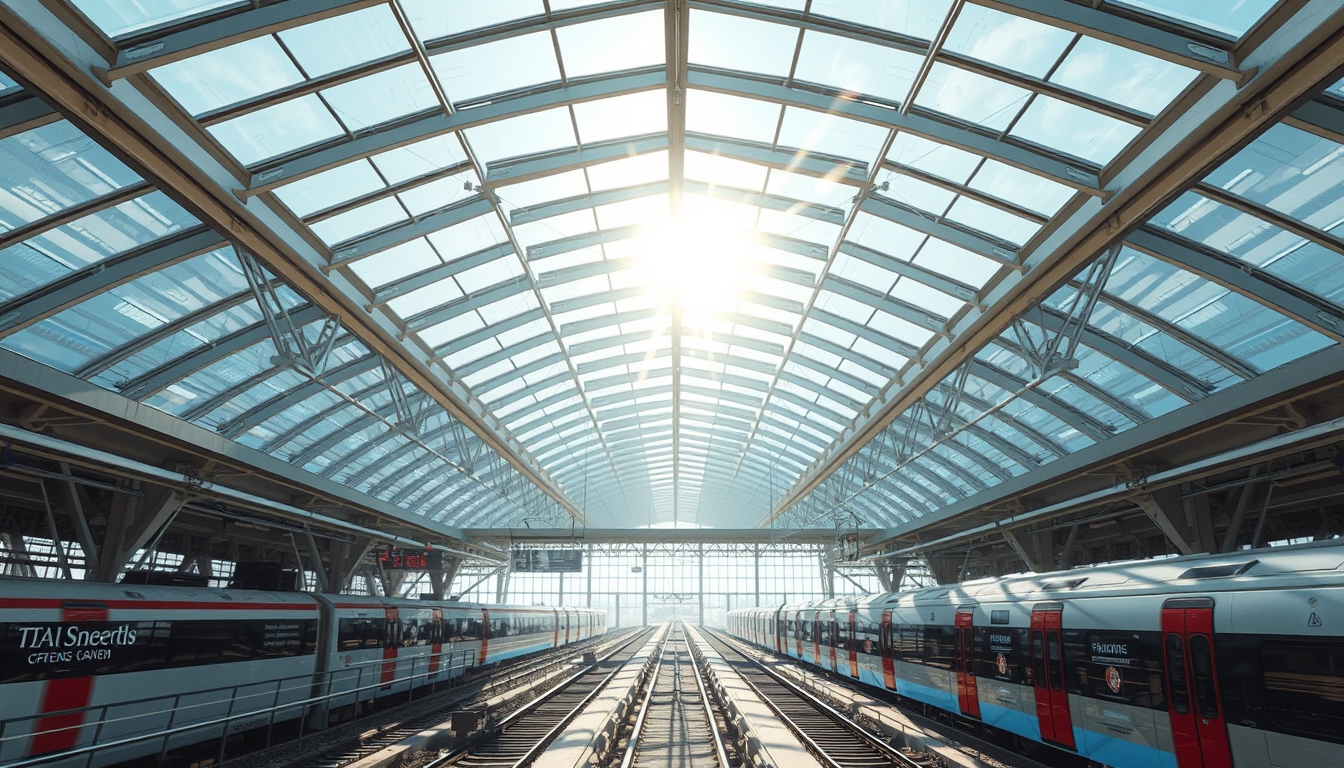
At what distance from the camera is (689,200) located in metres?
16.0

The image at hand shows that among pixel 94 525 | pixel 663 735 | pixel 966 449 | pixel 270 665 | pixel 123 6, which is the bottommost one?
pixel 663 735

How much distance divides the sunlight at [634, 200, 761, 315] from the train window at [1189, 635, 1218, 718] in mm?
11154

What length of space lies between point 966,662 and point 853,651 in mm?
8782

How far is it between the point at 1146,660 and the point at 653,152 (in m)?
11.2

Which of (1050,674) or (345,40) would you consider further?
(1050,674)

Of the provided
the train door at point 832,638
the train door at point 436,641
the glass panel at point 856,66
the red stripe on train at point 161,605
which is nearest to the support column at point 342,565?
the train door at point 436,641

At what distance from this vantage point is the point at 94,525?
23.6 meters

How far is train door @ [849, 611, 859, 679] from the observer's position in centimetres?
2269

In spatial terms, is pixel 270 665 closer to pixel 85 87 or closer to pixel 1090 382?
pixel 85 87


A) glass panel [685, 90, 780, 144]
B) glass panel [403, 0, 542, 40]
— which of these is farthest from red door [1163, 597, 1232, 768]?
glass panel [403, 0, 542, 40]

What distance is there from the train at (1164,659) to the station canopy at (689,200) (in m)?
4.42

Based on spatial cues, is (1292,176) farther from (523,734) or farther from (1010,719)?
(523,734)

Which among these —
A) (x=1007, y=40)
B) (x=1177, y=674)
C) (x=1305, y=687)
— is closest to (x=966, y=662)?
(x=1177, y=674)

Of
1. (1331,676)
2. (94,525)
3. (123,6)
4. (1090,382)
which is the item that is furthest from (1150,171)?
(94,525)
